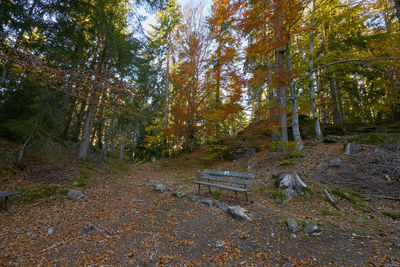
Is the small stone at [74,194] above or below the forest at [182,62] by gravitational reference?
below

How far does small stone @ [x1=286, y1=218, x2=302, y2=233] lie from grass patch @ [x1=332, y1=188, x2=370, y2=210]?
8.58 ft

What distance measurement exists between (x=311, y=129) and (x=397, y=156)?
7.39 metres

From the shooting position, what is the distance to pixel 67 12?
7422 mm

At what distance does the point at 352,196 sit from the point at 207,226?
15.3 feet

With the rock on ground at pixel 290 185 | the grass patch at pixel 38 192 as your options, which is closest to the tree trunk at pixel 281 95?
the rock on ground at pixel 290 185

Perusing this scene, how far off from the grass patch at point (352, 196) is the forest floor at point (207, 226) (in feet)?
0.09

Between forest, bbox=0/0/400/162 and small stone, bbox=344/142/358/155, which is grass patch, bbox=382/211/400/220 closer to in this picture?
small stone, bbox=344/142/358/155

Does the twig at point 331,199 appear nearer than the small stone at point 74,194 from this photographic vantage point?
Yes

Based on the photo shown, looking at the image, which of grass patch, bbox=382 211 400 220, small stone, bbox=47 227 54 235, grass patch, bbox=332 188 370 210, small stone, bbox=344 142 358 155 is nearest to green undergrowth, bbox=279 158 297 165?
small stone, bbox=344 142 358 155

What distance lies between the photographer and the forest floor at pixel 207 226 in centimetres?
293

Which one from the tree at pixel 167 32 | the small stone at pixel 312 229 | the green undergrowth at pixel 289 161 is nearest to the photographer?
the small stone at pixel 312 229

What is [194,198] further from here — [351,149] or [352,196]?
[351,149]

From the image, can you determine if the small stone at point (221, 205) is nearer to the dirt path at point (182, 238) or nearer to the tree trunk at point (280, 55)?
the dirt path at point (182, 238)

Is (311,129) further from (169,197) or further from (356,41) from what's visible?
(169,197)
